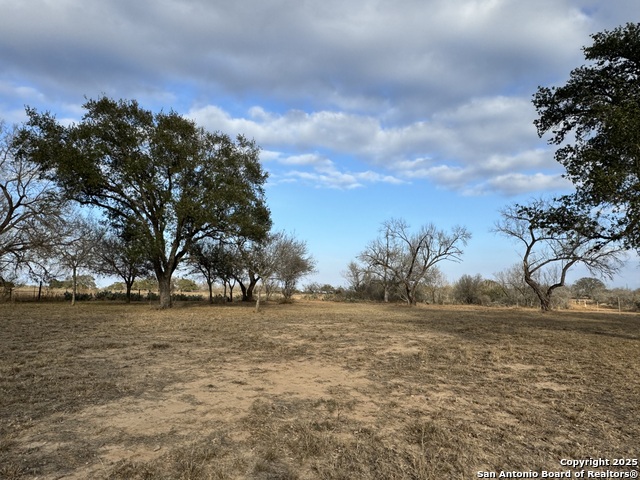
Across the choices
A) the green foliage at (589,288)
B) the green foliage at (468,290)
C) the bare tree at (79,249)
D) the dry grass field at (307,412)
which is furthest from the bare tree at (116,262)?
the green foliage at (589,288)

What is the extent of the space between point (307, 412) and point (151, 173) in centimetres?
2039

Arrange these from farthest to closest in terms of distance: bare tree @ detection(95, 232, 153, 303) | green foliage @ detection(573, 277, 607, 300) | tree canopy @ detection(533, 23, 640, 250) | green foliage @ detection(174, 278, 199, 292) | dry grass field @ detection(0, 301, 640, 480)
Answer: green foliage @ detection(174, 278, 199, 292)
green foliage @ detection(573, 277, 607, 300)
bare tree @ detection(95, 232, 153, 303)
tree canopy @ detection(533, 23, 640, 250)
dry grass field @ detection(0, 301, 640, 480)

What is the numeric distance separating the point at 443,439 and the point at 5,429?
14.2 ft

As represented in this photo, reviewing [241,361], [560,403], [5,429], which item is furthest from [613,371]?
[5,429]

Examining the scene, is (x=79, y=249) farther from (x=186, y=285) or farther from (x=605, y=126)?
(x=186, y=285)

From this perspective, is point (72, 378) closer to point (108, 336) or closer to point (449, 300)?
point (108, 336)

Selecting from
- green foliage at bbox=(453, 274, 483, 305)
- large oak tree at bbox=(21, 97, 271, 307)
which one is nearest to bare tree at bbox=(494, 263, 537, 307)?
green foliage at bbox=(453, 274, 483, 305)

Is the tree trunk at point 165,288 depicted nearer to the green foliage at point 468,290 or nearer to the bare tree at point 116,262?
the bare tree at point 116,262

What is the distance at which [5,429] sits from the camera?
3.85m

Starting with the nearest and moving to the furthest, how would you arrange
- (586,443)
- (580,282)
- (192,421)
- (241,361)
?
(586,443), (192,421), (241,361), (580,282)

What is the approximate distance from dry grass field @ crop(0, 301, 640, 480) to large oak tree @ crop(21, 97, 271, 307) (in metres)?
12.9

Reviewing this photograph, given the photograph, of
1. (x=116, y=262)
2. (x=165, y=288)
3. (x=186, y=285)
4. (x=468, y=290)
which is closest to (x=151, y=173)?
(x=165, y=288)

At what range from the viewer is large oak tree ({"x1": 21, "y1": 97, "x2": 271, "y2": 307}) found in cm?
2006

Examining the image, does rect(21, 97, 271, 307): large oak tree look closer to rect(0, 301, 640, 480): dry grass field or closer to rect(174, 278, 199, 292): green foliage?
rect(0, 301, 640, 480): dry grass field
